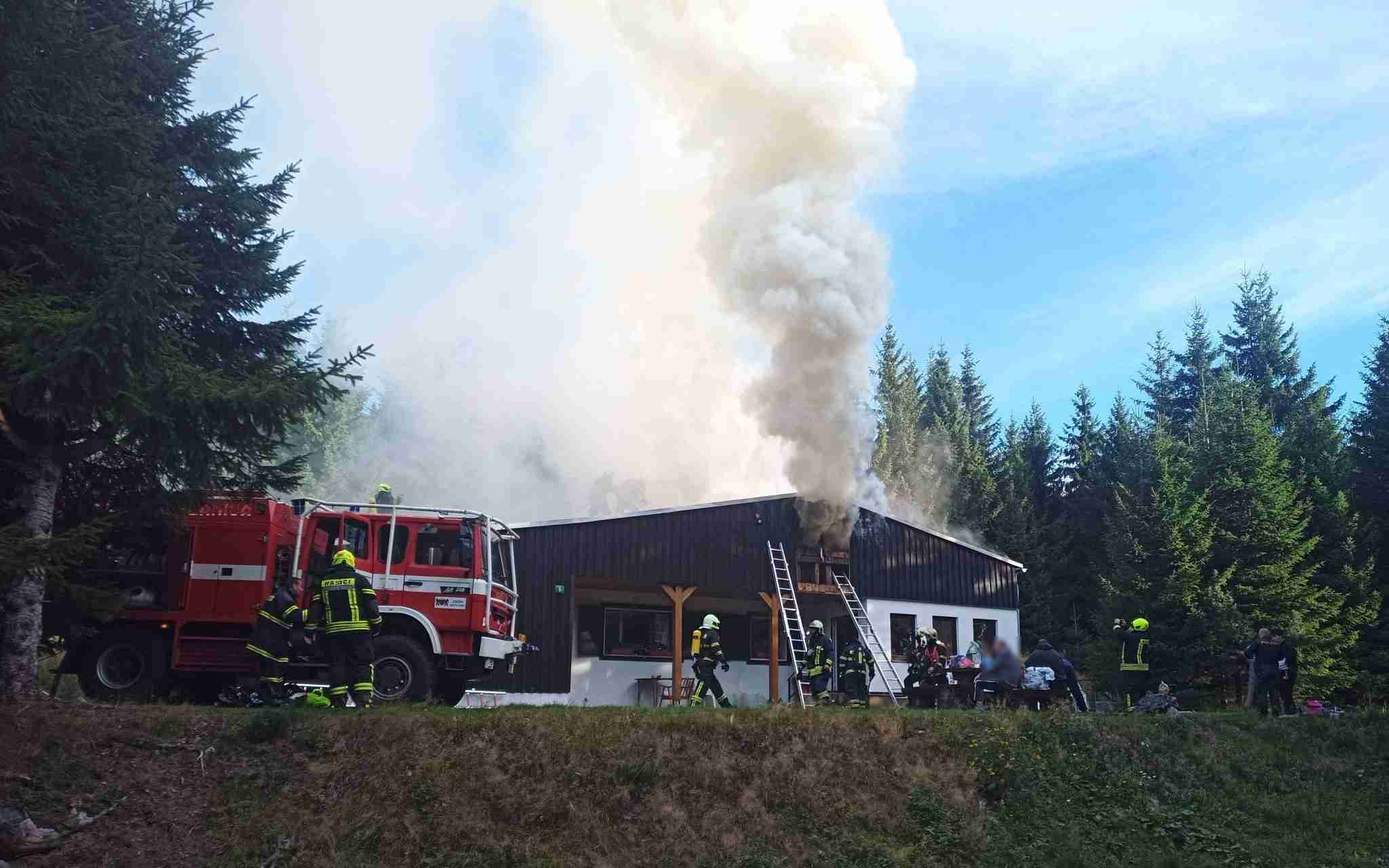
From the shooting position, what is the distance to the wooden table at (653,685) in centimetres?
2534

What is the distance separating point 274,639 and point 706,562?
1280 centimetres

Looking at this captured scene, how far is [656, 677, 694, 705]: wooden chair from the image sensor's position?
2417 cm

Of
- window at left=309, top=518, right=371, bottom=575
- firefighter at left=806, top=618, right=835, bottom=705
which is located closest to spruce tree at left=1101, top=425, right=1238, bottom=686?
firefighter at left=806, top=618, right=835, bottom=705

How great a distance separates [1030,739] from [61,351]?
A: 1216cm

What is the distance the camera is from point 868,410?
25.9 metres

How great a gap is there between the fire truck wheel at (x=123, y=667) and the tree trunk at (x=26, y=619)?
6.03 feet

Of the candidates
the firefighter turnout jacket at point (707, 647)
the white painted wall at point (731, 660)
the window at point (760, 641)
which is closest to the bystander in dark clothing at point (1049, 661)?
the firefighter turnout jacket at point (707, 647)

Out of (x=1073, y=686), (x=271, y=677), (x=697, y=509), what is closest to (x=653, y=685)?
(x=697, y=509)

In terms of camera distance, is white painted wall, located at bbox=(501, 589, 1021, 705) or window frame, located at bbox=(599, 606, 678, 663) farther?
window frame, located at bbox=(599, 606, 678, 663)

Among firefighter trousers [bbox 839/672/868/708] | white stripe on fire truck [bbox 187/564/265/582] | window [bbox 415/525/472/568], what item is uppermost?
window [bbox 415/525/472/568]

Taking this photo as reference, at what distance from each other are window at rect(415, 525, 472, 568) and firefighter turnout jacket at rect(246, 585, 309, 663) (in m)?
2.11

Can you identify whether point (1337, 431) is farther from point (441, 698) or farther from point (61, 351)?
point (61, 351)

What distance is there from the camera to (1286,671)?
56.5ft

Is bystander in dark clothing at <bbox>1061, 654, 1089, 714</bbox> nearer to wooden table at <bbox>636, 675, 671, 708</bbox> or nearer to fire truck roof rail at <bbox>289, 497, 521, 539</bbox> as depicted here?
fire truck roof rail at <bbox>289, 497, 521, 539</bbox>
